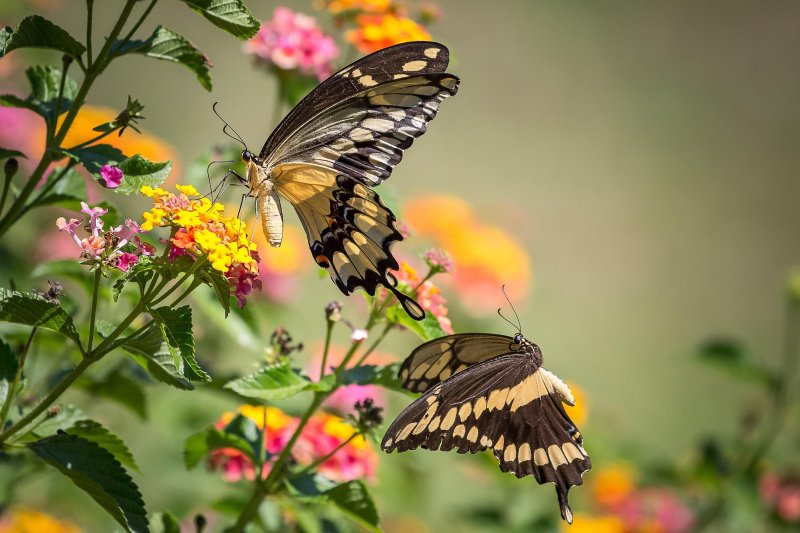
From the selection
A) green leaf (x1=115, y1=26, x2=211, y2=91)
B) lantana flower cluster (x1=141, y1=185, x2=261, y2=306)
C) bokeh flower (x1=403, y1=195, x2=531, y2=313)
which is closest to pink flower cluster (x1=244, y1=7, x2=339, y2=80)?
green leaf (x1=115, y1=26, x2=211, y2=91)

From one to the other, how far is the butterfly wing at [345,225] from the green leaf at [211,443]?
31 centimetres

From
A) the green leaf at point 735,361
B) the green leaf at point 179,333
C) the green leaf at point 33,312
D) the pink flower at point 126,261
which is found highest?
the green leaf at point 735,361

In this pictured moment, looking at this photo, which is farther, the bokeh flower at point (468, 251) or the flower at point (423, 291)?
the bokeh flower at point (468, 251)

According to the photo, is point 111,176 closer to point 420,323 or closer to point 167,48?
point 167,48

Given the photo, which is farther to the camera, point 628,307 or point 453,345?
point 628,307

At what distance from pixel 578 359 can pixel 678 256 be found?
7.50 ft

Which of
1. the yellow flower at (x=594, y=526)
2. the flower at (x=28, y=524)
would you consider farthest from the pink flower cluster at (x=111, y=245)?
the yellow flower at (x=594, y=526)

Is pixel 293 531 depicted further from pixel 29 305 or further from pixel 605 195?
pixel 605 195

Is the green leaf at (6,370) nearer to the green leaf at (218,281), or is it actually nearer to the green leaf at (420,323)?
the green leaf at (218,281)

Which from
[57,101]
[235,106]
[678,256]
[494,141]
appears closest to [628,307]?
[678,256]

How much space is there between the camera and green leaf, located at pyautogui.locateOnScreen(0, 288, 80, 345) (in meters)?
1.22

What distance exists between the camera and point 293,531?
1.96 m

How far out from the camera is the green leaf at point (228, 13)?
56.5 inches

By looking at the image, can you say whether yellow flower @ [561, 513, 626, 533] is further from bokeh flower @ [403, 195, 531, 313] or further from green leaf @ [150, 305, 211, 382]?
green leaf @ [150, 305, 211, 382]
